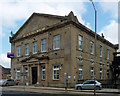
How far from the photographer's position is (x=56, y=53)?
3025cm

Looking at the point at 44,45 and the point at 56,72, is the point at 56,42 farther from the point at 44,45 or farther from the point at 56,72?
the point at 56,72

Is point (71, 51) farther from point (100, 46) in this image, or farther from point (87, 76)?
point (100, 46)

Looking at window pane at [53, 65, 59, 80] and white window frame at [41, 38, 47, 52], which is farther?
white window frame at [41, 38, 47, 52]

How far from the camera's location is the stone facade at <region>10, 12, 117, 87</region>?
28594 millimetres

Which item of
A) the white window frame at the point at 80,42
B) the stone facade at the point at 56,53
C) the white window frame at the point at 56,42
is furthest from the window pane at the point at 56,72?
the white window frame at the point at 80,42

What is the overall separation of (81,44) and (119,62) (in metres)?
11.2

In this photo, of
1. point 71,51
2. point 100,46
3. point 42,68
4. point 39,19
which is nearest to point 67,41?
point 71,51

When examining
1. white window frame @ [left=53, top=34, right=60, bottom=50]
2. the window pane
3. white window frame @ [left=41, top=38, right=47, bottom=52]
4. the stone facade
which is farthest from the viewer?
white window frame @ [left=41, top=38, right=47, bottom=52]

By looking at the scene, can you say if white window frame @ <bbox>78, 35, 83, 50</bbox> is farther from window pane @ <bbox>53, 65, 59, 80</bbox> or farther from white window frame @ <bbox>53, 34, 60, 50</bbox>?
window pane @ <bbox>53, 65, 59, 80</bbox>

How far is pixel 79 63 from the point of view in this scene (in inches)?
1172

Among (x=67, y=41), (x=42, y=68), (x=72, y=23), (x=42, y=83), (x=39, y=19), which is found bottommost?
(x=42, y=83)

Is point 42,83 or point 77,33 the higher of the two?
point 77,33

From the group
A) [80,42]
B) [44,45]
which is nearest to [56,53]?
[44,45]

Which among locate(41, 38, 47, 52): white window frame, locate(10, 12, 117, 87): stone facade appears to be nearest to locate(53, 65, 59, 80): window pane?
locate(10, 12, 117, 87): stone facade
